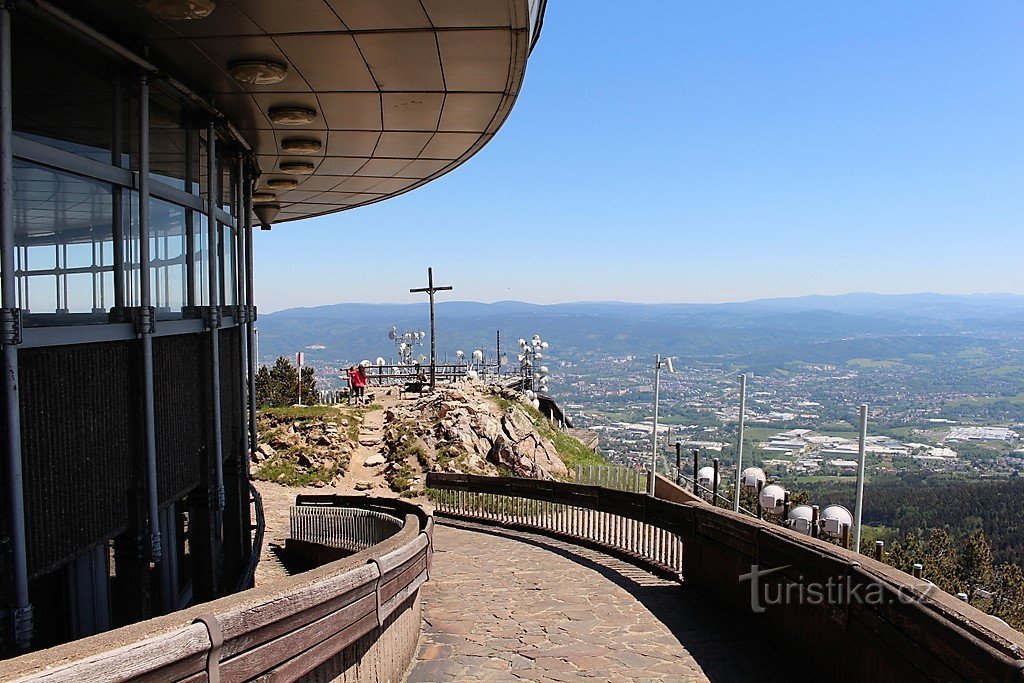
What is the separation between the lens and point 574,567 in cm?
1198

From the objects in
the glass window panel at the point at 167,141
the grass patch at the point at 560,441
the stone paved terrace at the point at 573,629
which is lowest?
the grass patch at the point at 560,441

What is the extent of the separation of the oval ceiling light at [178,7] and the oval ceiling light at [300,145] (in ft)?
17.1

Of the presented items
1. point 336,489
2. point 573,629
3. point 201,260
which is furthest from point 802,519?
point 201,260

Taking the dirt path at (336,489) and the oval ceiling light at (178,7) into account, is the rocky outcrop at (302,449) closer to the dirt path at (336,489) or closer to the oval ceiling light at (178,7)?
the dirt path at (336,489)

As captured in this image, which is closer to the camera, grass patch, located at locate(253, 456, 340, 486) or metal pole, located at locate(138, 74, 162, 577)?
metal pole, located at locate(138, 74, 162, 577)

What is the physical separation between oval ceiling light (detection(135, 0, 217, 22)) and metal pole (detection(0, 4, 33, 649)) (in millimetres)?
1421

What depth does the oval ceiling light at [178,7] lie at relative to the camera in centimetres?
659

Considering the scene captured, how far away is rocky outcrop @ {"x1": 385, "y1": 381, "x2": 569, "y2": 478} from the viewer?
2547 centimetres

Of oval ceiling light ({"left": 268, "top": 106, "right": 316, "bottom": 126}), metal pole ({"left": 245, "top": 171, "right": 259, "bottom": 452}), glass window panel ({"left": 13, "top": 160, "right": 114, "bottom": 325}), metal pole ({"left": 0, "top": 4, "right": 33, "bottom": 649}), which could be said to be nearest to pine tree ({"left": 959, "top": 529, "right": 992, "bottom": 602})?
metal pole ({"left": 245, "top": 171, "right": 259, "bottom": 452})

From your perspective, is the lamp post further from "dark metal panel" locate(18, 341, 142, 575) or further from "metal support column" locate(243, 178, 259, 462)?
"dark metal panel" locate(18, 341, 142, 575)

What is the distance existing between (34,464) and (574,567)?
7800 millimetres

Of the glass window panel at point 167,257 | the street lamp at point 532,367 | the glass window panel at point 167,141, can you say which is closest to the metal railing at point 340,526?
the glass window panel at point 167,257

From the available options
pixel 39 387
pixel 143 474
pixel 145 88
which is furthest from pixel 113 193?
pixel 143 474

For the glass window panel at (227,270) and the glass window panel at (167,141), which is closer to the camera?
the glass window panel at (167,141)
